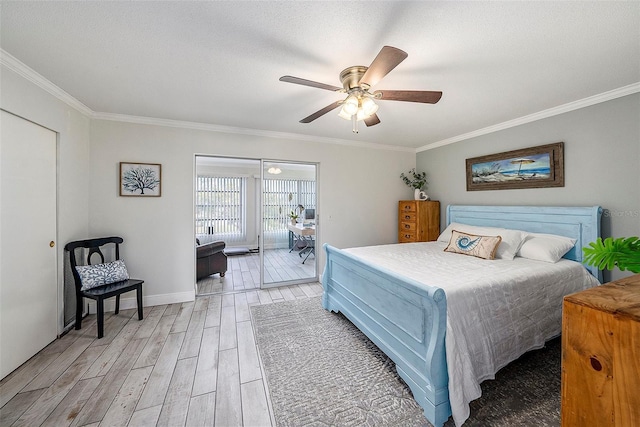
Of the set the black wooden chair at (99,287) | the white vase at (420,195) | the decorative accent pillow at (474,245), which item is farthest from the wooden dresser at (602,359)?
the white vase at (420,195)

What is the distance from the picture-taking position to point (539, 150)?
2.94 metres

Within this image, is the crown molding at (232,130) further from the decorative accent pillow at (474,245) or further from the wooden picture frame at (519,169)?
the decorative accent pillow at (474,245)

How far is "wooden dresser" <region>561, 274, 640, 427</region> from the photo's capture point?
0.53m

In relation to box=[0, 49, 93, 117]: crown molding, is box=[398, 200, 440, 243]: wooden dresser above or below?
below

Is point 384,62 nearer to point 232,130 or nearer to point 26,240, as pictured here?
point 232,130

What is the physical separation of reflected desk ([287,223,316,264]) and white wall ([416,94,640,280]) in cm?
299

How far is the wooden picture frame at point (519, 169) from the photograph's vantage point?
2828 mm

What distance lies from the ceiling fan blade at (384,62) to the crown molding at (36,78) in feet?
8.81

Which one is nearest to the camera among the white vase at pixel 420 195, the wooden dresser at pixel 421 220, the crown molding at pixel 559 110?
the crown molding at pixel 559 110

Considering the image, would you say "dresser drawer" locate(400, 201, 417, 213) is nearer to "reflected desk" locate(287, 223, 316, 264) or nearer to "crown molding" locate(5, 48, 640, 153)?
"crown molding" locate(5, 48, 640, 153)

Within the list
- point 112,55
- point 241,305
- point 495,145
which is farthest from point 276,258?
point 495,145

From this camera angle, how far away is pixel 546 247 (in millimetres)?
2521

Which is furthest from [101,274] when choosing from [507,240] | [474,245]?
[507,240]

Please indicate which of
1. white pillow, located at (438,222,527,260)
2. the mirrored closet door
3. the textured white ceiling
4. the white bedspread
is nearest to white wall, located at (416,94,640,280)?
the textured white ceiling
